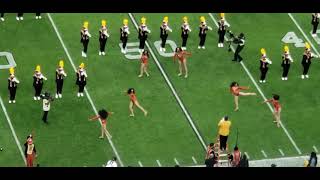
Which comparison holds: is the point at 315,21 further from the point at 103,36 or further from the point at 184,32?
the point at 103,36

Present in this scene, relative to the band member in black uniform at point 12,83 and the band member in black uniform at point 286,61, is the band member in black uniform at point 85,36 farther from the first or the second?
the band member in black uniform at point 286,61

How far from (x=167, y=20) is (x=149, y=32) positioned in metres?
1.31

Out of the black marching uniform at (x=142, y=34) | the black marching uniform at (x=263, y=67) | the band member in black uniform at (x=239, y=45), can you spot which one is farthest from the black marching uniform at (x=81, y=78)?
the black marching uniform at (x=263, y=67)

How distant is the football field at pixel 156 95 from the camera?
32625mm

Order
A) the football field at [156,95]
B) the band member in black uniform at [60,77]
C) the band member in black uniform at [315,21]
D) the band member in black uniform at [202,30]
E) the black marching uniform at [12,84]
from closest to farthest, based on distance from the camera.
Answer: the football field at [156,95]
the black marching uniform at [12,84]
the band member in black uniform at [60,77]
the band member in black uniform at [202,30]
the band member in black uniform at [315,21]

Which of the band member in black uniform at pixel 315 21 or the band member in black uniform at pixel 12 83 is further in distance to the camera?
the band member in black uniform at pixel 315 21

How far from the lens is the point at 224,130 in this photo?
3188 cm

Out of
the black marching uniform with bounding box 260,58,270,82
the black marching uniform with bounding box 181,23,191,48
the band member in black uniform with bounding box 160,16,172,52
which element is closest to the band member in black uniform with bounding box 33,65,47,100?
the band member in black uniform with bounding box 160,16,172,52

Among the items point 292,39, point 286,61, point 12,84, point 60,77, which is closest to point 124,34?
point 60,77

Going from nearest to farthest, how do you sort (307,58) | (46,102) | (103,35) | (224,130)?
1. (224,130)
2. (46,102)
3. (307,58)
4. (103,35)

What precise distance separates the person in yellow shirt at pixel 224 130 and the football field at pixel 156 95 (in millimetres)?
786

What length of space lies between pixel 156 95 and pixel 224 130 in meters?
4.75
